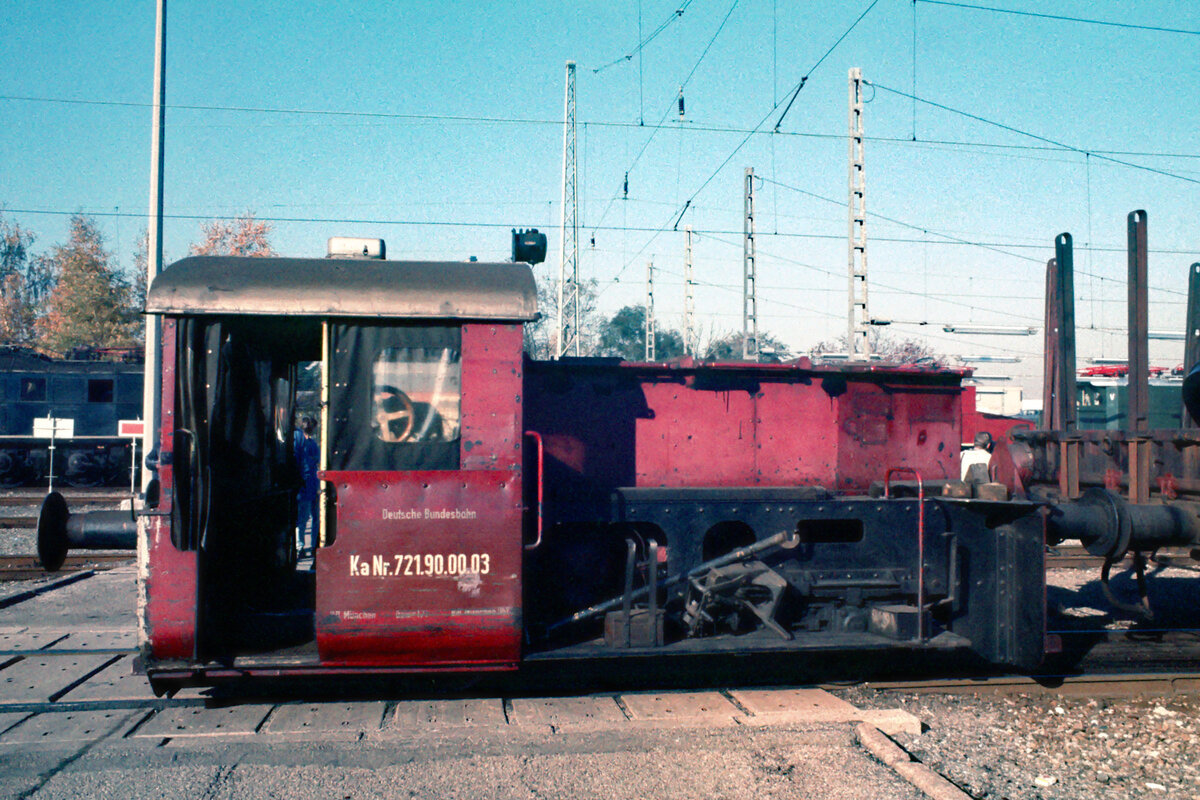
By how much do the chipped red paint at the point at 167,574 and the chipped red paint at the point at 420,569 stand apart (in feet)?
2.71

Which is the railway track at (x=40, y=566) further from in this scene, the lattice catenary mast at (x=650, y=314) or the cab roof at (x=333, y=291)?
the lattice catenary mast at (x=650, y=314)

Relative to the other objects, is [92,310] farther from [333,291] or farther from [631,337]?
[333,291]

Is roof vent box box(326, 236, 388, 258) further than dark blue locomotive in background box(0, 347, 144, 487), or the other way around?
dark blue locomotive in background box(0, 347, 144, 487)

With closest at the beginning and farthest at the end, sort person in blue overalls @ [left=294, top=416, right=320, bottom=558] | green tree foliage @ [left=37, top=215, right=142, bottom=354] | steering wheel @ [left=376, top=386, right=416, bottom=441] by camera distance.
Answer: steering wheel @ [left=376, top=386, right=416, bottom=441] < person in blue overalls @ [left=294, top=416, right=320, bottom=558] < green tree foliage @ [left=37, top=215, right=142, bottom=354]

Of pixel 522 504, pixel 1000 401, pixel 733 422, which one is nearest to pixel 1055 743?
pixel 733 422

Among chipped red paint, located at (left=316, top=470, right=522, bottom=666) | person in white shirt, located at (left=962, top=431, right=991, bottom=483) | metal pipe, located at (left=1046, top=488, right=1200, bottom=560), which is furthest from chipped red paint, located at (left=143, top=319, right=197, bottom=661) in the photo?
metal pipe, located at (left=1046, top=488, right=1200, bottom=560)

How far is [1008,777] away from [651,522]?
262 centimetres

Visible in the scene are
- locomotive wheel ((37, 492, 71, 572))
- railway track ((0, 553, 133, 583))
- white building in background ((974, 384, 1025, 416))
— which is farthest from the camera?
white building in background ((974, 384, 1025, 416))

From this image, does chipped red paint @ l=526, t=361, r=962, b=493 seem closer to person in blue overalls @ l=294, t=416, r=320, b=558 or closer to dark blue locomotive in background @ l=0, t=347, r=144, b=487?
person in blue overalls @ l=294, t=416, r=320, b=558

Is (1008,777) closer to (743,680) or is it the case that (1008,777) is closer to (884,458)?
(743,680)

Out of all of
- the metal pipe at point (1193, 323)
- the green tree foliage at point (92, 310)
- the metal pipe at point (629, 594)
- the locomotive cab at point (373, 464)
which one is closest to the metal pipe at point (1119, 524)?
the metal pipe at point (1193, 323)

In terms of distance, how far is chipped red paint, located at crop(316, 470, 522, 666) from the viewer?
16.3 feet

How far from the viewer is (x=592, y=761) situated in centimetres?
460

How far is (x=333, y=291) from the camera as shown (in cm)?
509
